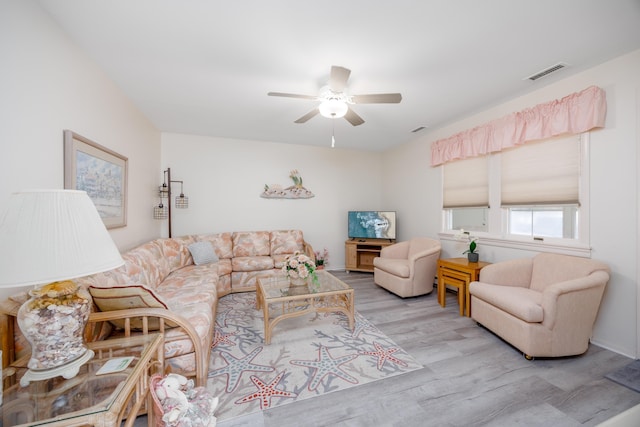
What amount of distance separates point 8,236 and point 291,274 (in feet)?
6.78

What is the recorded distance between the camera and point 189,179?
13.6ft

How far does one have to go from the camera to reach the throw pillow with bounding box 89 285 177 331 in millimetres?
1400

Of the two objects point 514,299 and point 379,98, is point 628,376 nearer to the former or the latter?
point 514,299

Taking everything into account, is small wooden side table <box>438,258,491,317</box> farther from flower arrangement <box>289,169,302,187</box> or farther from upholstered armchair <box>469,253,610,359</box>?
flower arrangement <box>289,169,302,187</box>

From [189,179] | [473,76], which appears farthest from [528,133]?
[189,179]

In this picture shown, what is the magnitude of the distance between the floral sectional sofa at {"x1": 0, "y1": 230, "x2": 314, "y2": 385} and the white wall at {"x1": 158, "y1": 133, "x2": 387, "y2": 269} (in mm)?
422

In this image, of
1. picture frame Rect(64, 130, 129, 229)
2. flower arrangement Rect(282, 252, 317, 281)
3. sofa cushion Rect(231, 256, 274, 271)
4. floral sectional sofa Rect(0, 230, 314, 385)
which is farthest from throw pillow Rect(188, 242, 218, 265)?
flower arrangement Rect(282, 252, 317, 281)

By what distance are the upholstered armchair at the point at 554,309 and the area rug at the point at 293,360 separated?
95cm

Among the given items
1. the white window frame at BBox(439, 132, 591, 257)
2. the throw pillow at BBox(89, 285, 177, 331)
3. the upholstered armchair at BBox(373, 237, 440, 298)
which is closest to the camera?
the throw pillow at BBox(89, 285, 177, 331)

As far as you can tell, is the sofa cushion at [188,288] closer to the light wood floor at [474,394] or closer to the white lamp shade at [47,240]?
the light wood floor at [474,394]

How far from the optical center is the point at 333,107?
2.26 meters

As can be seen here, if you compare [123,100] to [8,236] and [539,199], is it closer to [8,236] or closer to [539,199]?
[8,236]

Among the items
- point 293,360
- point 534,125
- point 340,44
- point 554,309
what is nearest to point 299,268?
point 293,360

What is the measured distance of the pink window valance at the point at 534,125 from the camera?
2.15 meters
